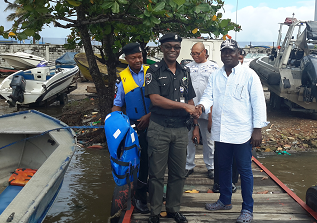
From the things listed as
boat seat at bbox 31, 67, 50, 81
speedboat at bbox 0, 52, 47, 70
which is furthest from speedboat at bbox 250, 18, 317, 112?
speedboat at bbox 0, 52, 47, 70

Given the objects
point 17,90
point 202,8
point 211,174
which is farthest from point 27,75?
point 211,174

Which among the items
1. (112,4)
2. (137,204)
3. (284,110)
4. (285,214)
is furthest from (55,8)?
(284,110)

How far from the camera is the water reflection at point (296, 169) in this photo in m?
A: 5.44

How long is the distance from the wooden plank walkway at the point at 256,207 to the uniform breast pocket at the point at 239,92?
127 centimetres

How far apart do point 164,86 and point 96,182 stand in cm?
352

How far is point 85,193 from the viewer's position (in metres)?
5.13

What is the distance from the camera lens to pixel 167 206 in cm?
291

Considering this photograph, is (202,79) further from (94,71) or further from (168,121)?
(94,71)

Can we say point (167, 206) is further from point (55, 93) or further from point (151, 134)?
point (55, 93)

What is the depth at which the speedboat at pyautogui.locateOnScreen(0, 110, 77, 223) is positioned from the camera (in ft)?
9.42

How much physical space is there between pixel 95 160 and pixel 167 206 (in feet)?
13.5

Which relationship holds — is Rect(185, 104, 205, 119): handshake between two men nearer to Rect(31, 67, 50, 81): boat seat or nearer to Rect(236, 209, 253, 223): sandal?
Rect(236, 209, 253, 223): sandal

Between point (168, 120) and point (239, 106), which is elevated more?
point (239, 106)

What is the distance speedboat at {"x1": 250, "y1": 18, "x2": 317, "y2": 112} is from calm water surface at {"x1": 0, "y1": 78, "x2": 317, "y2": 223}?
5.38 ft
